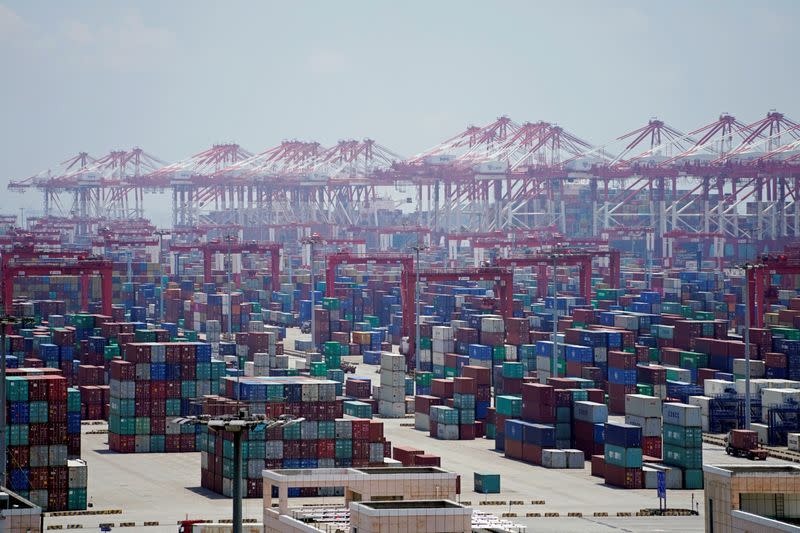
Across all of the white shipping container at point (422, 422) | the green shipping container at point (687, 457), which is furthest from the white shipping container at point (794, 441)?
the white shipping container at point (422, 422)

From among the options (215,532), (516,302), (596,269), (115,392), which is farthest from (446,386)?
(596,269)

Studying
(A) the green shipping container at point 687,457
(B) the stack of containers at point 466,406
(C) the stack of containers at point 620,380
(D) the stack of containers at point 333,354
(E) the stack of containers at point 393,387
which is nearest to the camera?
(A) the green shipping container at point 687,457

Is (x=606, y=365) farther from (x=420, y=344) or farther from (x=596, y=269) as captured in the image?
(x=596, y=269)

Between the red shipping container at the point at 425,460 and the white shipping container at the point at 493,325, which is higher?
the white shipping container at the point at 493,325

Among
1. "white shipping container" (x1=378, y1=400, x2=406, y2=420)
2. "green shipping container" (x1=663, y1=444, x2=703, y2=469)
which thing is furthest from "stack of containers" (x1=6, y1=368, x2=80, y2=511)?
"white shipping container" (x1=378, y1=400, x2=406, y2=420)

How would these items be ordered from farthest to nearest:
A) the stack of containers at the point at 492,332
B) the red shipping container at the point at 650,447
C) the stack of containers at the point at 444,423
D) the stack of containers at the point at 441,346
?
the stack of containers at the point at 441,346 < the stack of containers at the point at 492,332 < the stack of containers at the point at 444,423 < the red shipping container at the point at 650,447

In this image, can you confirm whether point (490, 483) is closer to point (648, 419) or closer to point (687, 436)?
point (687, 436)

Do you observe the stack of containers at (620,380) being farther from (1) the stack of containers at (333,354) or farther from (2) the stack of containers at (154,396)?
(1) the stack of containers at (333,354)
